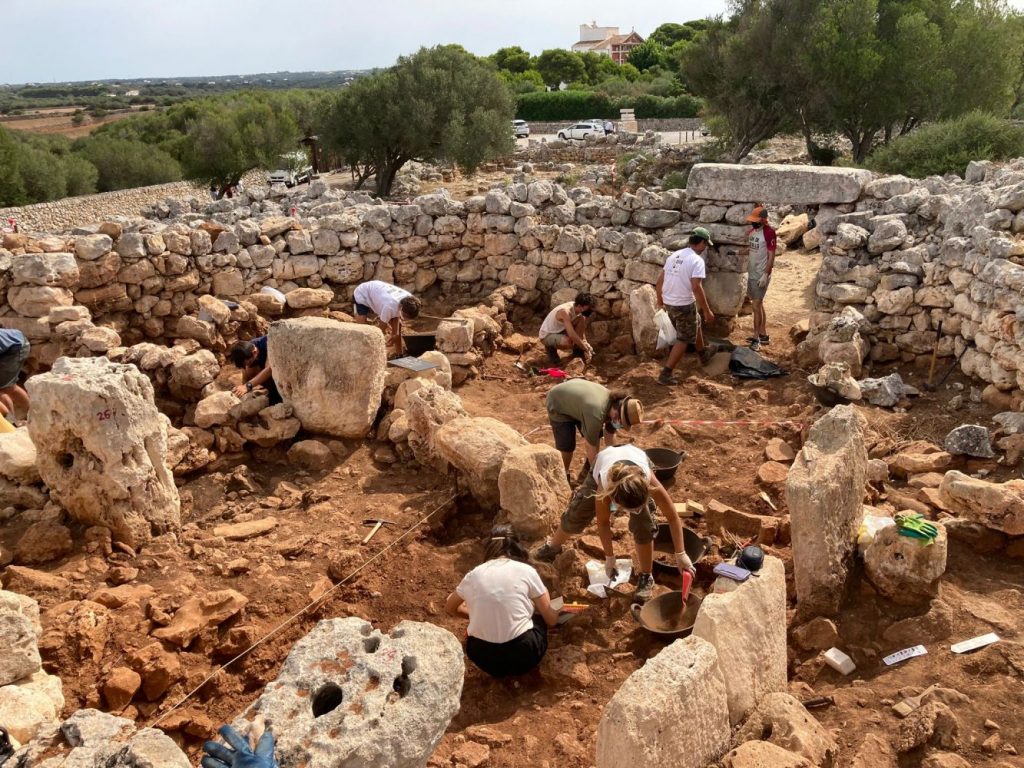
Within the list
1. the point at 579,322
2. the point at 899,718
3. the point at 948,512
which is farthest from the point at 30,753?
the point at 579,322

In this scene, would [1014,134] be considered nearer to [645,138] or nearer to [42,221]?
[645,138]

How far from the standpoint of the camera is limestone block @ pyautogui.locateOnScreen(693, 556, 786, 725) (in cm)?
397

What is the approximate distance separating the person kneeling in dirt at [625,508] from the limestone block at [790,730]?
133 cm

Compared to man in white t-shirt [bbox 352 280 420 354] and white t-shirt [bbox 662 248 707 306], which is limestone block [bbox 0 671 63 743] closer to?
man in white t-shirt [bbox 352 280 420 354]

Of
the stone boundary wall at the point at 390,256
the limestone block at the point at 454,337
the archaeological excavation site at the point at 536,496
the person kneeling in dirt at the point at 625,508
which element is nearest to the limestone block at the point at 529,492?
the archaeological excavation site at the point at 536,496

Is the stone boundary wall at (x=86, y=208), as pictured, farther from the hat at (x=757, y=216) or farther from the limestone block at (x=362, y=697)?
the limestone block at (x=362, y=697)

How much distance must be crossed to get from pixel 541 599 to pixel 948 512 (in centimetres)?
315

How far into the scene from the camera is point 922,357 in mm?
8648

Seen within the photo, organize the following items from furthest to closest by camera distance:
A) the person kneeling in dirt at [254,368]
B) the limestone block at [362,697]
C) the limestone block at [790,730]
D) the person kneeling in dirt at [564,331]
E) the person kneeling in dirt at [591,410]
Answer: the person kneeling in dirt at [564,331] < the person kneeling in dirt at [254,368] < the person kneeling in dirt at [591,410] < the limestone block at [790,730] < the limestone block at [362,697]

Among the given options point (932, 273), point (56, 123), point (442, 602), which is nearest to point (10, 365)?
point (442, 602)

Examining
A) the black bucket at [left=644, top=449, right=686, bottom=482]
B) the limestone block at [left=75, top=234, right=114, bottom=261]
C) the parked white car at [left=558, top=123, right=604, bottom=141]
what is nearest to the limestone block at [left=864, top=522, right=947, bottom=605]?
the black bucket at [left=644, top=449, right=686, bottom=482]

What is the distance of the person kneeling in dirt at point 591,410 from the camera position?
19.9ft

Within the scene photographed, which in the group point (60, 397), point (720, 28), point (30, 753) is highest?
point (720, 28)

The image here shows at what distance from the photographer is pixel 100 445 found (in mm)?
5496
